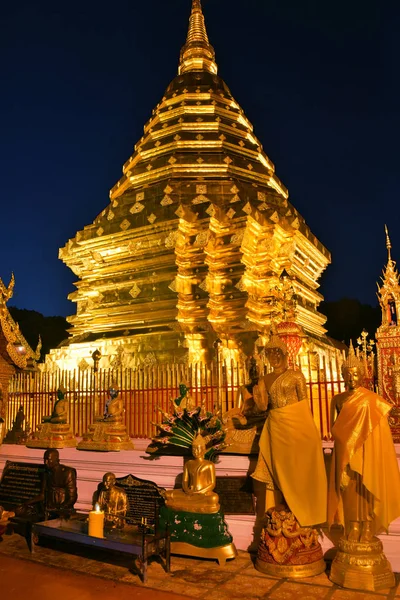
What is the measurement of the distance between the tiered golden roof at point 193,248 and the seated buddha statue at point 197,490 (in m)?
6.48

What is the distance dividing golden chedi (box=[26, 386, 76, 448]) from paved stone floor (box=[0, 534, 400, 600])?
274 centimetres

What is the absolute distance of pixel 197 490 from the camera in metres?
5.57

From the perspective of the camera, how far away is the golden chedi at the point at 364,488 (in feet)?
15.3

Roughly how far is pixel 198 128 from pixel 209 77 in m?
3.45

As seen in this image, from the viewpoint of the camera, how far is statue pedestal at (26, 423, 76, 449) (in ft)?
27.7

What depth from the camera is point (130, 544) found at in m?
4.92

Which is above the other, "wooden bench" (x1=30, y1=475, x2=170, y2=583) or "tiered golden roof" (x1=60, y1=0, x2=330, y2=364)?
"tiered golden roof" (x1=60, y1=0, x2=330, y2=364)

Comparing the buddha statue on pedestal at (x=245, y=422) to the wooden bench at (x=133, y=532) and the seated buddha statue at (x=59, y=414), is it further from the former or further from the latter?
the seated buddha statue at (x=59, y=414)

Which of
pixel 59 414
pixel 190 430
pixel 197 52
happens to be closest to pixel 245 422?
pixel 190 430

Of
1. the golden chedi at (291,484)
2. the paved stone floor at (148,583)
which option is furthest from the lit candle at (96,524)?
the golden chedi at (291,484)

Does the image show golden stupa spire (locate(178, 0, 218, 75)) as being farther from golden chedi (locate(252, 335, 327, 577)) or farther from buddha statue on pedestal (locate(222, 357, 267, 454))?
golden chedi (locate(252, 335, 327, 577))

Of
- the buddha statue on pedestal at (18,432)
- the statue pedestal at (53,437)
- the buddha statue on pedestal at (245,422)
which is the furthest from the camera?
the buddha statue on pedestal at (18,432)

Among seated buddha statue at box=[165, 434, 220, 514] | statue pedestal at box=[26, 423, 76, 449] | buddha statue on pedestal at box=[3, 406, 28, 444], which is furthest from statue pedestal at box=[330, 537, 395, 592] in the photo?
buddha statue on pedestal at box=[3, 406, 28, 444]

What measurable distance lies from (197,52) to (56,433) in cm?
1662
